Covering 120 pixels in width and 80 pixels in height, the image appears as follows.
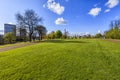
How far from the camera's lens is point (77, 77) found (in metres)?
4.68

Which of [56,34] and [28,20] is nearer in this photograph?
[28,20]

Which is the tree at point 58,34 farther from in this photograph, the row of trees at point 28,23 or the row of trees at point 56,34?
the row of trees at point 28,23

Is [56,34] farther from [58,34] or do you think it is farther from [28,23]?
[28,23]

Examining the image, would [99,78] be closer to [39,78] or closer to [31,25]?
[39,78]

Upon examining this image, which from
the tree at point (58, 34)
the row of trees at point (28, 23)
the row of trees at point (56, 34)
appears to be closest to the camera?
the row of trees at point (28, 23)

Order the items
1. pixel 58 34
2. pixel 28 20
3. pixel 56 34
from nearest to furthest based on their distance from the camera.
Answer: pixel 28 20 < pixel 58 34 < pixel 56 34

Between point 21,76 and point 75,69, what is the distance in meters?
2.53

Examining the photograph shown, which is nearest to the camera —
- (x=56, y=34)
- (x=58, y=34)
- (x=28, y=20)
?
(x=28, y=20)

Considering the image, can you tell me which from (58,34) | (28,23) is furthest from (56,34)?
(28,23)

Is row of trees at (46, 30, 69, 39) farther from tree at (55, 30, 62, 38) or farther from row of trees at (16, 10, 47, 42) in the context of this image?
row of trees at (16, 10, 47, 42)

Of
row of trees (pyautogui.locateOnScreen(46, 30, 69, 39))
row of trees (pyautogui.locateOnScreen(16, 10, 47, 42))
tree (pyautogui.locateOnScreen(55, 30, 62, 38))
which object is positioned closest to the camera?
row of trees (pyautogui.locateOnScreen(16, 10, 47, 42))

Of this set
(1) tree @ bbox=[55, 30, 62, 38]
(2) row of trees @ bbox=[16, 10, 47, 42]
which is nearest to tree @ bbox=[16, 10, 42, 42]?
(2) row of trees @ bbox=[16, 10, 47, 42]

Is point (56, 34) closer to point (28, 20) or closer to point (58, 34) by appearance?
point (58, 34)

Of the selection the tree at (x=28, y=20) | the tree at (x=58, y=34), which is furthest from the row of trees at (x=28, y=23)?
the tree at (x=58, y=34)
